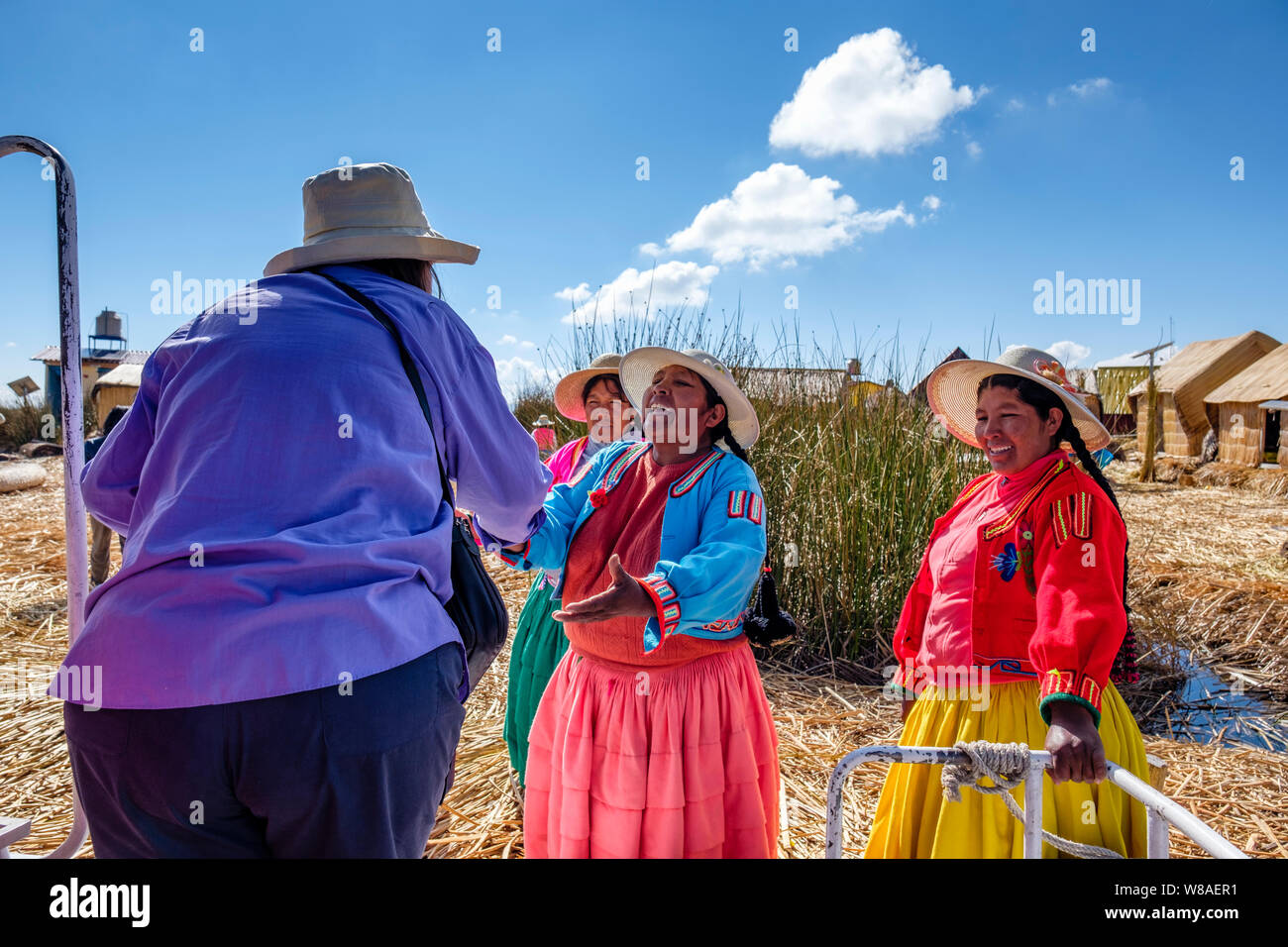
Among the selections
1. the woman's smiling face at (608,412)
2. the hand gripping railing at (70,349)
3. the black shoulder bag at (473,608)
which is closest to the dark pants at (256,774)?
the black shoulder bag at (473,608)

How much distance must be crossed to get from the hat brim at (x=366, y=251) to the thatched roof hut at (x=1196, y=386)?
2103 cm

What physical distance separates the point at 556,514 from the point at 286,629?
46.2 inches

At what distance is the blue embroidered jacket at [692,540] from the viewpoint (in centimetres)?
173

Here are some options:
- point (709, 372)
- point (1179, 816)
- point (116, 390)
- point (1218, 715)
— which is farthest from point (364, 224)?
point (116, 390)

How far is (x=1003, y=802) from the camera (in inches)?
70.9

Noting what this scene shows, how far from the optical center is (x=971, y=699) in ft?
6.22

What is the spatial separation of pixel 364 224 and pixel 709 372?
1.06 metres

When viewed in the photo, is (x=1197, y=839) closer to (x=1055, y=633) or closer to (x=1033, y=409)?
(x=1055, y=633)

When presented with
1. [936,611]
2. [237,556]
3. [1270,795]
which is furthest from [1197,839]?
[1270,795]

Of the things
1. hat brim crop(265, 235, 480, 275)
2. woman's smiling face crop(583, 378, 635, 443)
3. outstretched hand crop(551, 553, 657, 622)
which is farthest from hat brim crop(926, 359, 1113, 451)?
hat brim crop(265, 235, 480, 275)

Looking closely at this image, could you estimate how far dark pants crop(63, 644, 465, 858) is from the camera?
1.07m

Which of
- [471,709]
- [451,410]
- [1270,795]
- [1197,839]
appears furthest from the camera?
[471,709]

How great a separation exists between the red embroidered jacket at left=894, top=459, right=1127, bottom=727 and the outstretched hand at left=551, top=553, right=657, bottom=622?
86cm
